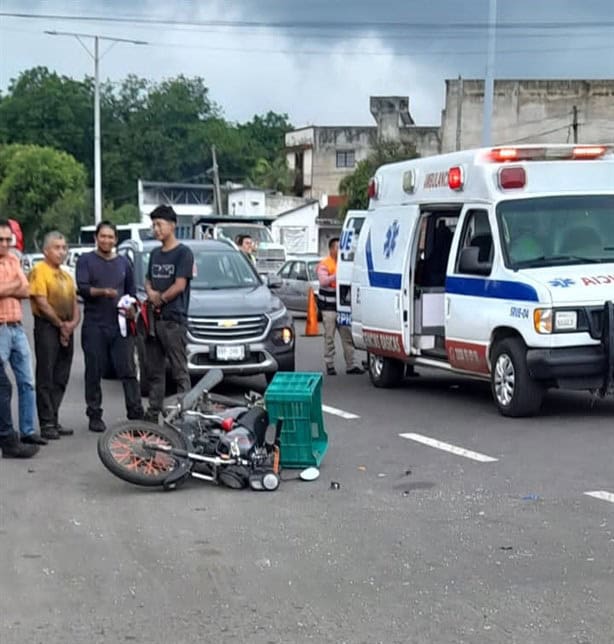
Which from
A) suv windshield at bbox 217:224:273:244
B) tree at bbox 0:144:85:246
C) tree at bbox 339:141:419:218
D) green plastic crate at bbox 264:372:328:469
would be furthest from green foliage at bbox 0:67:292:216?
green plastic crate at bbox 264:372:328:469

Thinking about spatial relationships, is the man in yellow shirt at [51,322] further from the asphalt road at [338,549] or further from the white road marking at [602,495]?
the white road marking at [602,495]

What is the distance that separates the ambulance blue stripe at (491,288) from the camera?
11242mm

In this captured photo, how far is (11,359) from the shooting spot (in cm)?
998

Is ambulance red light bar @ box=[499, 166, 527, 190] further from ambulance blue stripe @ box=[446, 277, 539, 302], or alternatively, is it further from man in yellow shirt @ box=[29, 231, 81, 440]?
man in yellow shirt @ box=[29, 231, 81, 440]

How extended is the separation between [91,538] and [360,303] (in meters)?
7.96

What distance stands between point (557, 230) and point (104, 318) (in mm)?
4513

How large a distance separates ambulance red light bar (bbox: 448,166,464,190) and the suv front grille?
2807 millimetres

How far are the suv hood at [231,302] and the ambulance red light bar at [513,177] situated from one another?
11.1 feet

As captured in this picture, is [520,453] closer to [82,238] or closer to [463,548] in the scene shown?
[463,548]

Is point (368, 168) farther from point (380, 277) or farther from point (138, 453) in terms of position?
point (138, 453)

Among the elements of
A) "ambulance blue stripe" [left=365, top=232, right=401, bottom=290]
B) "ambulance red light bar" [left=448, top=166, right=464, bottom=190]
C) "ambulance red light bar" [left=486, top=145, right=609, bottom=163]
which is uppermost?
"ambulance red light bar" [left=486, top=145, right=609, bottom=163]

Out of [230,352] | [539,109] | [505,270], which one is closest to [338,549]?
[505,270]

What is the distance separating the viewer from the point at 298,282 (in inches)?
1107

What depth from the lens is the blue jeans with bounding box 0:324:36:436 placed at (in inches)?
387
